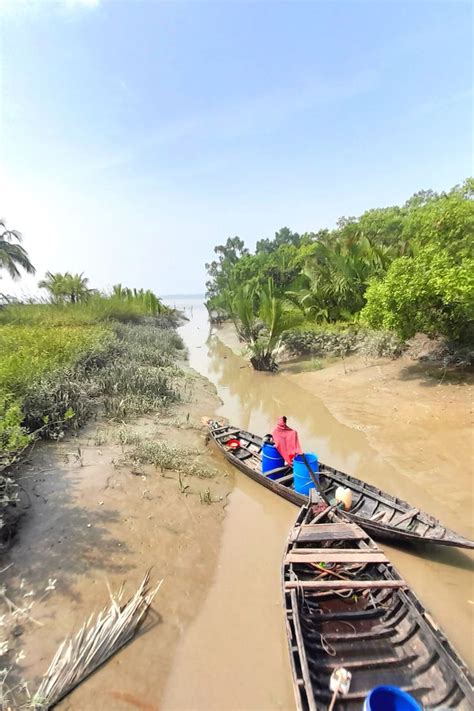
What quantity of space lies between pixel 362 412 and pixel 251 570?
6195mm

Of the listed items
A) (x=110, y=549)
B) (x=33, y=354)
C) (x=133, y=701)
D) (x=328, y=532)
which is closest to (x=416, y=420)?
(x=328, y=532)

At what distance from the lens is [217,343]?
2795 centimetres

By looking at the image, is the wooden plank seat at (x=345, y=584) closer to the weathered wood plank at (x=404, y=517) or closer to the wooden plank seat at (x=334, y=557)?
the wooden plank seat at (x=334, y=557)

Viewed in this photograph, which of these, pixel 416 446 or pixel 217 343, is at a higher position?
pixel 217 343

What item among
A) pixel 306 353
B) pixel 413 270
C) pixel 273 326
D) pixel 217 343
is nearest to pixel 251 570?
pixel 413 270

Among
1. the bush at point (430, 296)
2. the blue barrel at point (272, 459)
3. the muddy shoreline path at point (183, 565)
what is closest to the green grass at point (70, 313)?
the muddy shoreline path at point (183, 565)

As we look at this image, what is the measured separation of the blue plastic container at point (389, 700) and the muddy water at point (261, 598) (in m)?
1.04

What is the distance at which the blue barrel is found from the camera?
6273 mm

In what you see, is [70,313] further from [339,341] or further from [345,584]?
[345,584]

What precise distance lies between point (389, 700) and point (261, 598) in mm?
1890

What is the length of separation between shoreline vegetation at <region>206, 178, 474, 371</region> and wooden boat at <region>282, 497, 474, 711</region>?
6875 millimetres

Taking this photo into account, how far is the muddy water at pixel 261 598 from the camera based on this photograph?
10.4 ft

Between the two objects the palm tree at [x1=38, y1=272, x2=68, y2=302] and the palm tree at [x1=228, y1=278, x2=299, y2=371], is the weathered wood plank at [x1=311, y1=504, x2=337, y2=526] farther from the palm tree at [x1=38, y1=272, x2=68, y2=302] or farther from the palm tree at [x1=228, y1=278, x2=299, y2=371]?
the palm tree at [x1=38, y1=272, x2=68, y2=302]

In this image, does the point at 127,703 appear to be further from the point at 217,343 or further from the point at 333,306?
the point at 217,343
